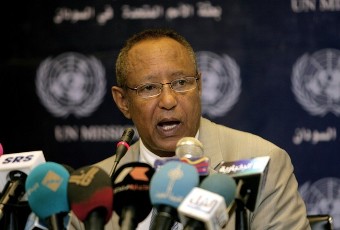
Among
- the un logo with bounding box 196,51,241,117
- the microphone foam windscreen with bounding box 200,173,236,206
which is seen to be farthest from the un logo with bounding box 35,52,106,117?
the microphone foam windscreen with bounding box 200,173,236,206

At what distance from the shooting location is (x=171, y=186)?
167cm

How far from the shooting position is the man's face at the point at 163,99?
2926mm

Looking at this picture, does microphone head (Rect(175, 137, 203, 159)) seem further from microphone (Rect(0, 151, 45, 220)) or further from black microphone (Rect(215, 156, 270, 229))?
microphone (Rect(0, 151, 45, 220))

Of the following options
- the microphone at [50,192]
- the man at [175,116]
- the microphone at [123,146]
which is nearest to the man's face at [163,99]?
the man at [175,116]

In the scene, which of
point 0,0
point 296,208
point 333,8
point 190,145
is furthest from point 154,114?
point 0,0

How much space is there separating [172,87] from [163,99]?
0.06m

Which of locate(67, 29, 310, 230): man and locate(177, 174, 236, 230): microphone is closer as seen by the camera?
locate(177, 174, 236, 230): microphone

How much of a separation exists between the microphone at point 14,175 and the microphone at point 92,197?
264 millimetres

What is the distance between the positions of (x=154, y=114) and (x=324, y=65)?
1445 millimetres

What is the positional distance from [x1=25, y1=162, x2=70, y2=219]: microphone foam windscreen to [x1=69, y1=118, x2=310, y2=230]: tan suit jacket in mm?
832

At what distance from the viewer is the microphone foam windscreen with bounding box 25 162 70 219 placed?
176cm

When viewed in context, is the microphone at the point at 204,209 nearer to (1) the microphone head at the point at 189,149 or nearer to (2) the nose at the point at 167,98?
(1) the microphone head at the point at 189,149

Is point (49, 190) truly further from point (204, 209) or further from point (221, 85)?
point (221, 85)

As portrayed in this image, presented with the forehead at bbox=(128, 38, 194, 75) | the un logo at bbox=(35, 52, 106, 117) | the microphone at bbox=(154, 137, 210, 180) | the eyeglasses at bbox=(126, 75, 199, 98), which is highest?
the forehead at bbox=(128, 38, 194, 75)
